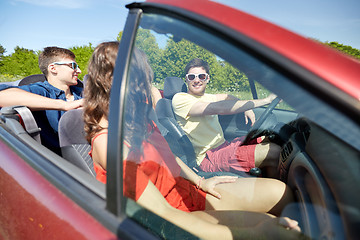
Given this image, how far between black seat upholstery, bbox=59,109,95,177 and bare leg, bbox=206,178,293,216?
0.87 m

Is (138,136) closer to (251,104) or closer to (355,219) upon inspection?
(355,219)

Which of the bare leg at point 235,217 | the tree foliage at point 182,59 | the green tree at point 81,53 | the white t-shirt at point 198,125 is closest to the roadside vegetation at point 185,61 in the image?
the tree foliage at point 182,59

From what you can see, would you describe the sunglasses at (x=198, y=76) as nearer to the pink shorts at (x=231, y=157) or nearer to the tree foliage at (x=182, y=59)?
the tree foliage at (x=182, y=59)

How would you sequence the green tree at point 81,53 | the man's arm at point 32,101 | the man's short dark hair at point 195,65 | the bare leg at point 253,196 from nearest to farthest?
the bare leg at point 253,196
the man's short dark hair at point 195,65
the man's arm at point 32,101
the green tree at point 81,53

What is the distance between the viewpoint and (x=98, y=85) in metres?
1.43

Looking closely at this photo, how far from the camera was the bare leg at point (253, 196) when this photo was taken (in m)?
1.26

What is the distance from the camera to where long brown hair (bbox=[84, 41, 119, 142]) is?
141 centimetres

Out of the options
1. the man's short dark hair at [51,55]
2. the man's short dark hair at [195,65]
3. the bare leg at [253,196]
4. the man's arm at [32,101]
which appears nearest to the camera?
the bare leg at [253,196]

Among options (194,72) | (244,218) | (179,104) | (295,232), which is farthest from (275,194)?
(179,104)

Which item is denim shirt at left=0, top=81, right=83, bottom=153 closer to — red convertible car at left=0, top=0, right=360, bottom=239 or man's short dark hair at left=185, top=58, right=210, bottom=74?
red convertible car at left=0, top=0, right=360, bottom=239

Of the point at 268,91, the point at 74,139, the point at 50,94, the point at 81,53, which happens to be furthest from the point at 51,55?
the point at 81,53

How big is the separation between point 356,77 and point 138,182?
2.46 ft

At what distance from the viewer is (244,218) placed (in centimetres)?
116

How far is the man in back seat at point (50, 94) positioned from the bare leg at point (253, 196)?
4.41ft
